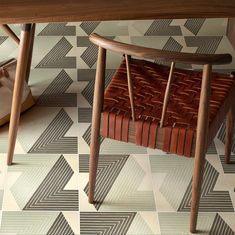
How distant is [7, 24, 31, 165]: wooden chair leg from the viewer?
1.84m

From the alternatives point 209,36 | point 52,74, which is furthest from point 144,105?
point 209,36

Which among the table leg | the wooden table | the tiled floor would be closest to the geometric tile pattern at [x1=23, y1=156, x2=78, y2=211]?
the tiled floor

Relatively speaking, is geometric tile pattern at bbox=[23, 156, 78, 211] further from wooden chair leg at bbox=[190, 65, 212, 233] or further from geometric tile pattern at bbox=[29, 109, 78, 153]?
wooden chair leg at bbox=[190, 65, 212, 233]

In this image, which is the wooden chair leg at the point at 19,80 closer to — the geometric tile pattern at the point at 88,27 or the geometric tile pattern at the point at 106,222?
the geometric tile pattern at the point at 106,222

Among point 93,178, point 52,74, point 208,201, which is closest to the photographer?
point 93,178

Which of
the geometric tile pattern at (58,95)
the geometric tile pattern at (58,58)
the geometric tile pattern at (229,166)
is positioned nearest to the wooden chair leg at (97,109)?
the geometric tile pattern at (229,166)

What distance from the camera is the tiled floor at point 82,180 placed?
186 centimetres

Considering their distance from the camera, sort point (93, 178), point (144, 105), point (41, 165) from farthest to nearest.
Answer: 1. point (41, 165)
2. point (93, 178)
3. point (144, 105)

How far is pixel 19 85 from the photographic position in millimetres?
1914

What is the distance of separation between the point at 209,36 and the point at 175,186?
1336mm

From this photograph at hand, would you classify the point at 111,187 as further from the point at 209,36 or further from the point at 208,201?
the point at 209,36

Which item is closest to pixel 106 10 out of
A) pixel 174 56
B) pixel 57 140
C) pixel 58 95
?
pixel 174 56

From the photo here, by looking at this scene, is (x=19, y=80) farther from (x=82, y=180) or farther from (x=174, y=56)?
(x=174, y=56)

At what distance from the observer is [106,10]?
152cm
